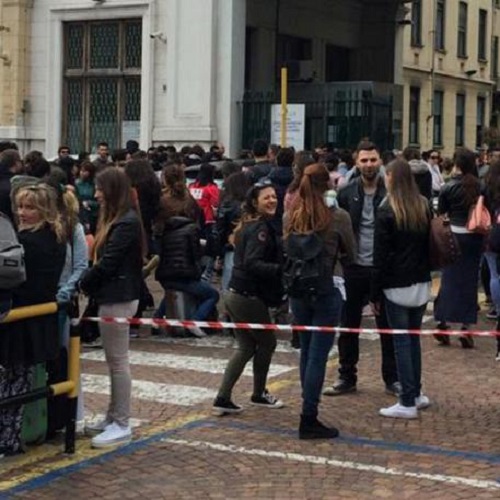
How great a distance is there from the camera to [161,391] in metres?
8.75

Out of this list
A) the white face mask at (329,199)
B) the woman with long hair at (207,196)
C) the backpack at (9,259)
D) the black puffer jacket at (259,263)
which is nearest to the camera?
the backpack at (9,259)

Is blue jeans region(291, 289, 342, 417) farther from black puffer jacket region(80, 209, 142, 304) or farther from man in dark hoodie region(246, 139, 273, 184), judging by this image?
man in dark hoodie region(246, 139, 273, 184)

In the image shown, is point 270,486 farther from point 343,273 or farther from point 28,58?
point 28,58

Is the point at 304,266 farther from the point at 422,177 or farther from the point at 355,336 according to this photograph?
the point at 422,177

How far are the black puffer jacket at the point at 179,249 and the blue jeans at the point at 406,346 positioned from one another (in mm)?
3704

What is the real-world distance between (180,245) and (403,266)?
12.8 feet

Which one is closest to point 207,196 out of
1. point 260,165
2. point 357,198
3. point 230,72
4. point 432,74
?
point 260,165

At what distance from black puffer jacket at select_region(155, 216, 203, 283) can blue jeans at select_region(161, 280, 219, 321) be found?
0.28ft

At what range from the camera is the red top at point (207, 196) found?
14469 millimetres

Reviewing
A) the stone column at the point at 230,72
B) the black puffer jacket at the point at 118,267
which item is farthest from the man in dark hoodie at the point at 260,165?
the stone column at the point at 230,72

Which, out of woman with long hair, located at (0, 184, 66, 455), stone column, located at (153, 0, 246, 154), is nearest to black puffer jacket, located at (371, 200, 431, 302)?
woman with long hair, located at (0, 184, 66, 455)

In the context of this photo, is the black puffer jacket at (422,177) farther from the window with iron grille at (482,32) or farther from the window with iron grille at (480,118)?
the window with iron grille at (482,32)

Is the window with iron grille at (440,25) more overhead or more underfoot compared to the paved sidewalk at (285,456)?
more overhead

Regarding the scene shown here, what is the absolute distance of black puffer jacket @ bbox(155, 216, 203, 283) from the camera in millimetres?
11133
